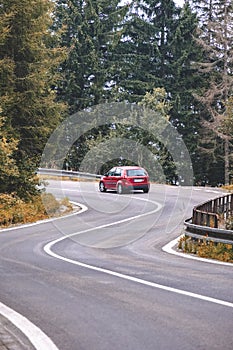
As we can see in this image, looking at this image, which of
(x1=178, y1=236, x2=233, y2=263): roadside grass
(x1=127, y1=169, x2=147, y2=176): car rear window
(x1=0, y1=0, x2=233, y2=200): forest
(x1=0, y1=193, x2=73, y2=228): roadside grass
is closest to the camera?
(x1=178, y1=236, x2=233, y2=263): roadside grass

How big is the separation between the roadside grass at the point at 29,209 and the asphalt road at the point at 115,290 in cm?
259

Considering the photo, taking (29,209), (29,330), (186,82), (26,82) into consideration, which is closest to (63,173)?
(26,82)

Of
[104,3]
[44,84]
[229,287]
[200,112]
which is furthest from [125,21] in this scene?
[229,287]

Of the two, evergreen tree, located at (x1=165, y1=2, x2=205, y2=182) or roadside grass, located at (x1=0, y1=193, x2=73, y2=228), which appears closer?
roadside grass, located at (x1=0, y1=193, x2=73, y2=228)

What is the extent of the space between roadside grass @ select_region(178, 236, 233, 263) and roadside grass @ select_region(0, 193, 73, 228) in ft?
28.6

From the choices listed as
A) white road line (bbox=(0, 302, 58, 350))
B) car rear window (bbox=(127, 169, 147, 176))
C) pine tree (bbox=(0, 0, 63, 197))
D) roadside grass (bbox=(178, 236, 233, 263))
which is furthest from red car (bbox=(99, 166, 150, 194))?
white road line (bbox=(0, 302, 58, 350))

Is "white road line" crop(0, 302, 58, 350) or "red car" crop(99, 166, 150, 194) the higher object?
"red car" crop(99, 166, 150, 194)

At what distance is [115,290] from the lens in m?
9.71

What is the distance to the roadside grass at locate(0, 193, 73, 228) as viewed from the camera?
75.5 ft

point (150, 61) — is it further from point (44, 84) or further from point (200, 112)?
point (44, 84)

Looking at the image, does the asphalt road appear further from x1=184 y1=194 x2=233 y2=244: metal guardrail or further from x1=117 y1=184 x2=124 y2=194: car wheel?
x1=117 y1=184 x2=124 y2=194: car wheel

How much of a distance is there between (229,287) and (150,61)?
53.6m

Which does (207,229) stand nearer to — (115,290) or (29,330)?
(115,290)

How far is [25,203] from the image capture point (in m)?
26.2
